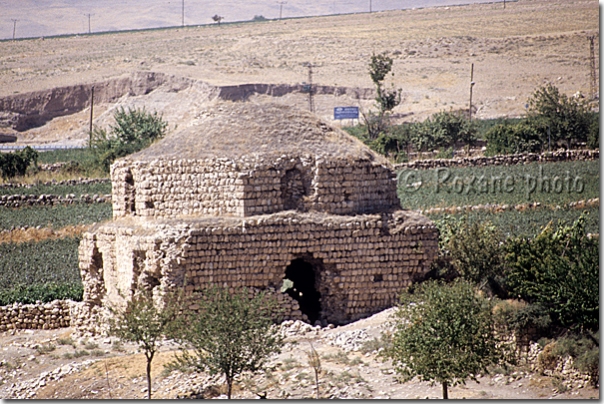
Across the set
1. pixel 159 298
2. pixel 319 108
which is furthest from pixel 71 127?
pixel 159 298

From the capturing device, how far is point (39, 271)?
2538cm

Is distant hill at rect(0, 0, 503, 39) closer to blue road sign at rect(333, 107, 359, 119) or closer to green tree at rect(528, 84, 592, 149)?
blue road sign at rect(333, 107, 359, 119)

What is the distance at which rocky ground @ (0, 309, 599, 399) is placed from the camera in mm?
15055

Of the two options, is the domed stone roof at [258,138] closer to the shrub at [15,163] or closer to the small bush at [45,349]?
the small bush at [45,349]

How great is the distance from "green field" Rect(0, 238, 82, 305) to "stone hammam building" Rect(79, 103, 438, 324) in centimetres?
308

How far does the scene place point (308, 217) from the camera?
1820cm

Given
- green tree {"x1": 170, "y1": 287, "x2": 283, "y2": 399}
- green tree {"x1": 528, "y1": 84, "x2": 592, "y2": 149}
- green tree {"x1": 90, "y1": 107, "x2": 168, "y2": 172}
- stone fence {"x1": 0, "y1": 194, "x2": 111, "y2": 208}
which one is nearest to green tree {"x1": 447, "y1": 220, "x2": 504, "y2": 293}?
green tree {"x1": 170, "y1": 287, "x2": 283, "y2": 399}

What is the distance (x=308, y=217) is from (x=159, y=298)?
3.12m

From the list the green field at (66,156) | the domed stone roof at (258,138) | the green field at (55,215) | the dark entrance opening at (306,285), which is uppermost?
the domed stone roof at (258,138)

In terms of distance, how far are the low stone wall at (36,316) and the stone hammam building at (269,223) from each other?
94.7 inches

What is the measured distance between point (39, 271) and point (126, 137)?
86.5ft

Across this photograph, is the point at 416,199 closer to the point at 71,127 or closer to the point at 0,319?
the point at 0,319

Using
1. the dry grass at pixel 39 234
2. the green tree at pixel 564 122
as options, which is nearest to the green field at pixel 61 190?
the dry grass at pixel 39 234

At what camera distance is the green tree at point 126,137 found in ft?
151
